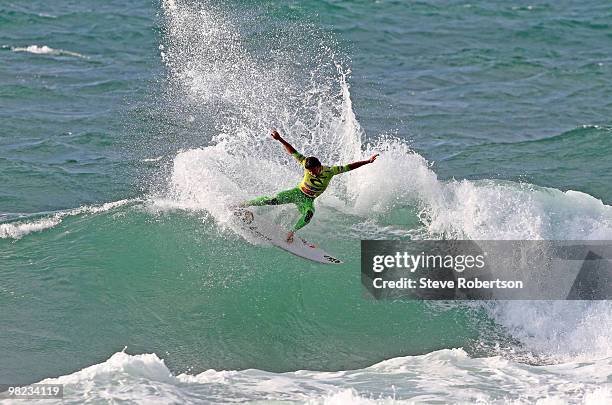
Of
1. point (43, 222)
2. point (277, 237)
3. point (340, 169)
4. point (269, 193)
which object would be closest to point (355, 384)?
point (340, 169)

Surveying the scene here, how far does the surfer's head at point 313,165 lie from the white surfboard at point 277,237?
5.07 ft

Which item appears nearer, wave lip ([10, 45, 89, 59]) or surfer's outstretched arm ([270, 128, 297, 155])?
surfer's outstretched arm ([270, 128, 297, 155])

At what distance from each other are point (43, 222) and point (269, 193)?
4.05 metres

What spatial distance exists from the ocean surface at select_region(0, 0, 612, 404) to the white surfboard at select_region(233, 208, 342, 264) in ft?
0.77

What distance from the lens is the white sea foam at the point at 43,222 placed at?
1540 centimetres

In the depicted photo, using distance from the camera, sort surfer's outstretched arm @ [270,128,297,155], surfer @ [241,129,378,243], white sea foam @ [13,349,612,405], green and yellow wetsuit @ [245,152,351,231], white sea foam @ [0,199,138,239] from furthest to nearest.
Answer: white sea foam @ [0,199,138,239]
green and yellow wetsuit @ [245,152,351,231]
surfer @ [241,129,378,243]
surfer's outstretched arm @ [270,128,297,155]
white sea foam @ [13,349,612,405]

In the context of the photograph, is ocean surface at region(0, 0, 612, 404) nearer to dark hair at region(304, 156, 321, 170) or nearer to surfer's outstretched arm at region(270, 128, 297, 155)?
dark hair at region(304, 156, 321, 170)

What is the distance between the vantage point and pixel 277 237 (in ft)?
48.3

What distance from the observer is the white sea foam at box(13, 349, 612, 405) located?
36.8 ft

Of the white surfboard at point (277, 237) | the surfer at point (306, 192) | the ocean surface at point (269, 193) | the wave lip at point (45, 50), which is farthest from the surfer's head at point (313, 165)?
the wave lip at point (45, 50)

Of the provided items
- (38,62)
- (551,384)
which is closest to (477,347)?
(551,384)

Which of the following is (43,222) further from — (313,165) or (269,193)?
(313,165)

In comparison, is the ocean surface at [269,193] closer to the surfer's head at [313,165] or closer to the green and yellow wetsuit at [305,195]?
the green and yellow wetsuit at [305,195]

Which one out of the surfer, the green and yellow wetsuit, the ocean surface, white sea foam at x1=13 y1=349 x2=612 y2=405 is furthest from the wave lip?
white sea foam at x1=13 y1=349 x2=612 y2=405
